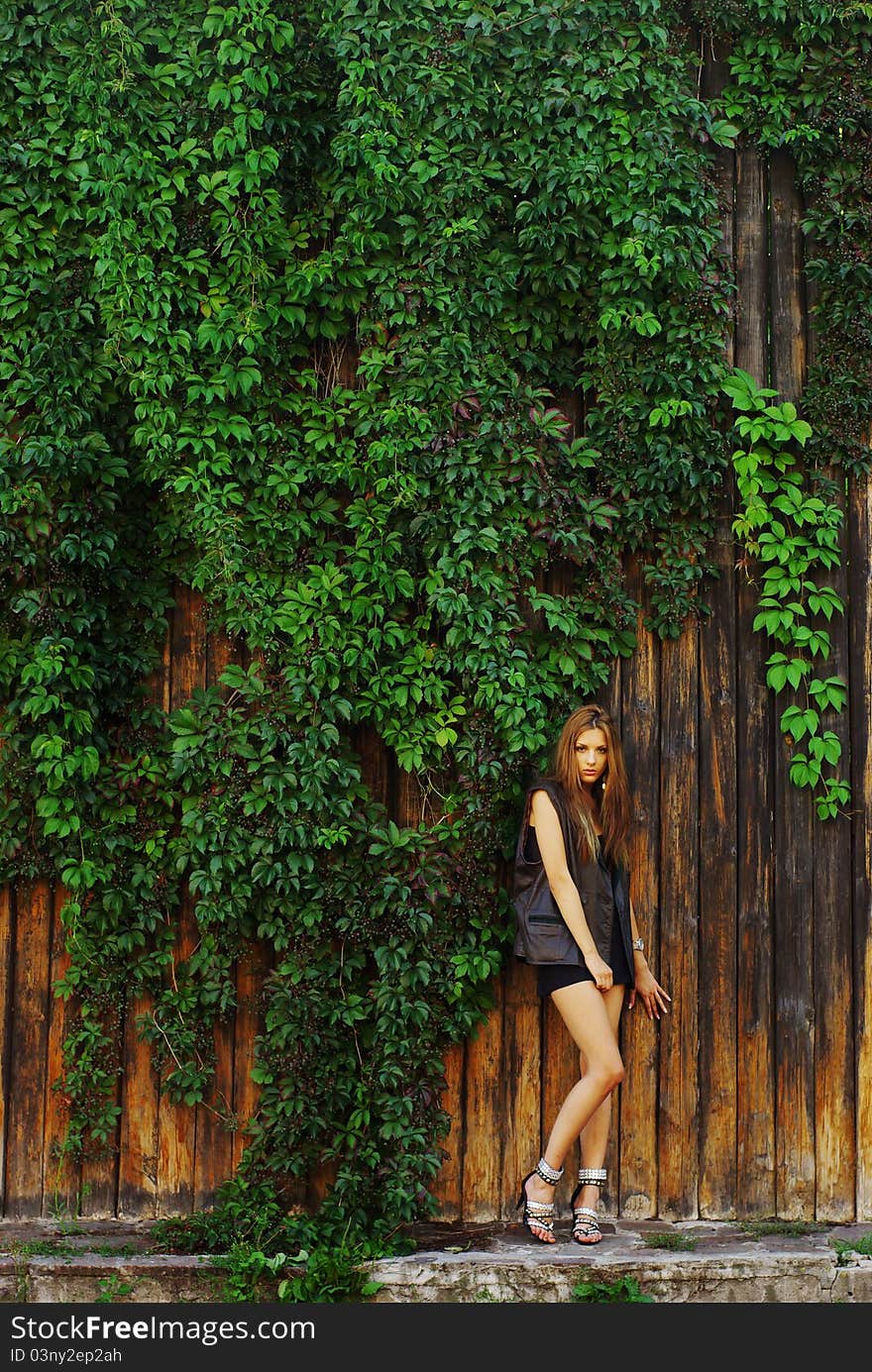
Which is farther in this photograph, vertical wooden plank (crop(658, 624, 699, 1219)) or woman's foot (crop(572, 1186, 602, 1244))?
vertical wooden plank (crop(658, 624, 699, 1219))

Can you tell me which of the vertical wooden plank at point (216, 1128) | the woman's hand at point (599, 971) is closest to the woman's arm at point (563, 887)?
the woman's hand at point (599, 971)

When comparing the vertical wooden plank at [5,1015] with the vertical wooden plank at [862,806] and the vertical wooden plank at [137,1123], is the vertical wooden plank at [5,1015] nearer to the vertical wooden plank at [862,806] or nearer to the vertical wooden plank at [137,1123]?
the vertical wooden plank at [137,1123]

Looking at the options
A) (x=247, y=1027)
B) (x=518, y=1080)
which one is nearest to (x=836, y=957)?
(x=518, y=1080)

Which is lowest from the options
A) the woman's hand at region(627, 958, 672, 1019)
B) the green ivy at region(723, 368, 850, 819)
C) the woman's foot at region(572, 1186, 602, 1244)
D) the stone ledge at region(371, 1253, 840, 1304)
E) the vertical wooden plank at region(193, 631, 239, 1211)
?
the stone ledge at region(371, 1253, 840, 1304)

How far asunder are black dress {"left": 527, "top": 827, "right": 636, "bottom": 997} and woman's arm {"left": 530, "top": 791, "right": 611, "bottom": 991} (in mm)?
49

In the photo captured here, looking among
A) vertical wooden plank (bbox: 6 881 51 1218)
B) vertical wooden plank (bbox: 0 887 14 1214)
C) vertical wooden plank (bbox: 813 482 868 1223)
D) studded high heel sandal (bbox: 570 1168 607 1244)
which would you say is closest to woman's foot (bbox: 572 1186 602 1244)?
studded high heel sandal (bbox: 570 1168 607 1244)

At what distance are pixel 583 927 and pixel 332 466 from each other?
1.94 m

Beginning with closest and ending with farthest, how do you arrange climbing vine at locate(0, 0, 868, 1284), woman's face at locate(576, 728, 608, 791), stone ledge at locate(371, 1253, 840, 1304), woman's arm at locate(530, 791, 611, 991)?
stone ledge at locate(371, 1253, 840, 1304) → woman's arm at locate(530, 791, 611, 991) → woman's face at locate(576, 728, 608, 791) → climbing vine at locate(0, 0, 868, 1284)

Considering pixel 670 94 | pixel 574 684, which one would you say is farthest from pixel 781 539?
pixel 670 94

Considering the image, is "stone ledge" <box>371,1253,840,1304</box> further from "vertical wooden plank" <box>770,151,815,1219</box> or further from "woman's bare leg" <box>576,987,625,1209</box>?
"vertical wooden plank" <box>770,151,815,1219</box>

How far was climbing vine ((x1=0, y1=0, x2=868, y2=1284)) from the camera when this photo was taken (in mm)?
4543

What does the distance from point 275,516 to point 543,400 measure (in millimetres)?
1140

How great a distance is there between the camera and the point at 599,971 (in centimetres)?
430

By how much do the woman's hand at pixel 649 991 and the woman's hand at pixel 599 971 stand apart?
10.6 inches
